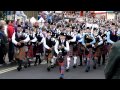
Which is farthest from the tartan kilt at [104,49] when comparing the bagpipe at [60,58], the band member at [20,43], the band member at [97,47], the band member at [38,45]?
the band member at [20,43]

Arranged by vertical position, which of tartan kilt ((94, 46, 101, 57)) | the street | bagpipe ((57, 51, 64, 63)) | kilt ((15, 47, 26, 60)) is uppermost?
bagpipe ((57, 51, 64, 63))

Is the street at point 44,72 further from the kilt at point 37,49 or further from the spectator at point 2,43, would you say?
the kilt at point 37,49

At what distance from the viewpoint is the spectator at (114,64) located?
1.65 meters

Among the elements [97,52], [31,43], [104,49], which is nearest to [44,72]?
[31,43]

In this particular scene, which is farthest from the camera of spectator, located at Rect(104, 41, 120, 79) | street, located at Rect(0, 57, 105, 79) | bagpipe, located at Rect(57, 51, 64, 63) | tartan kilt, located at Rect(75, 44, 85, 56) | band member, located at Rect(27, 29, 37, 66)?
band member, located at Rect(27, 29, 37, 66)

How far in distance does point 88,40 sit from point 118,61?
9.81 meters

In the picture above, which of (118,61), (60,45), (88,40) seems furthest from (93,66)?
(118,61)

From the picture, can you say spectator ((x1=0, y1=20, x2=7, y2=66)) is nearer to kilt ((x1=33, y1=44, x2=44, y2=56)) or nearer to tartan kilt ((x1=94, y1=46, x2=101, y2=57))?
kilt ((x1=33, y1=44, x2=44, y2=56))

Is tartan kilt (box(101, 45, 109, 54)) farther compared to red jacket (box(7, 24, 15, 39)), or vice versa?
tartan kilt (box(101, 45, 109, 54))

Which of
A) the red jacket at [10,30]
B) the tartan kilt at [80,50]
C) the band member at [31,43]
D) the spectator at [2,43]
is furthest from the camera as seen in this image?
the red jacket at [10,30]

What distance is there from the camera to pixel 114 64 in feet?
5.61

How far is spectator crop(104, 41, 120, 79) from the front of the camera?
1652 mm

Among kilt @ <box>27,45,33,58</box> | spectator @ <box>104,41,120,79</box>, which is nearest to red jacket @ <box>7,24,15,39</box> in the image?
kilt @ <box>27,45,33,58</box>
